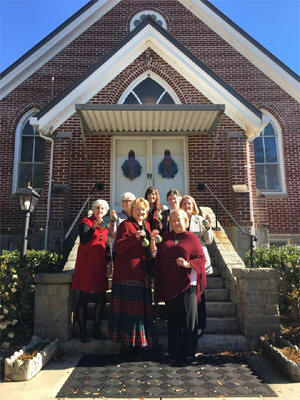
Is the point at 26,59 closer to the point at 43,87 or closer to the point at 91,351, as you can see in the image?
the point at 43,87

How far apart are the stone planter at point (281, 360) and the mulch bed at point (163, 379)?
12.7 inches

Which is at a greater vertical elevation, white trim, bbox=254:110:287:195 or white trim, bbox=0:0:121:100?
white trim, bbox=0:0:121:100

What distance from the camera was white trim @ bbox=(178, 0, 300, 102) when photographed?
10.9m

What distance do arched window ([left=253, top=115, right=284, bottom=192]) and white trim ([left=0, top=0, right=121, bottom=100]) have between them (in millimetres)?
7048

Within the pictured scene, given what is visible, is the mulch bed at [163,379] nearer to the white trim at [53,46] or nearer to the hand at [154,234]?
the hand at [154,234]

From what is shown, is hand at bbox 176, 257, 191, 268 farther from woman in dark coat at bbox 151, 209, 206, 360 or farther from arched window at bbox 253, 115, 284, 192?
arched window at bbox 253, 115, 284, 192

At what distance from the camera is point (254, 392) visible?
3.25m

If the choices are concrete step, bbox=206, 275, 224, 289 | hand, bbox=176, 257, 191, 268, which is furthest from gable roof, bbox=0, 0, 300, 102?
hand, bbox=176, 257, 191, 268

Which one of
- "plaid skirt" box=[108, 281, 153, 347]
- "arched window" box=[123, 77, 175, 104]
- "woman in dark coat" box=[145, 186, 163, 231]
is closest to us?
"plaid skirt" box=[108, 281, 153, 347]

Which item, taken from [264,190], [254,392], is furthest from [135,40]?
[254,392]

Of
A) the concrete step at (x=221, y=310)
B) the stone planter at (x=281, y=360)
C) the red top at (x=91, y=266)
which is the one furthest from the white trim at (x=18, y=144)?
the stone planter at (x=281, y=360)

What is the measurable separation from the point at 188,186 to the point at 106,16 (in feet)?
24.0

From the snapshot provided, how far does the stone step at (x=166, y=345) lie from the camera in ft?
14.2

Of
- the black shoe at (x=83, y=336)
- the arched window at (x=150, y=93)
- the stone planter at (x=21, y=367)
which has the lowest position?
the stone planter at (x=21, y=367)
